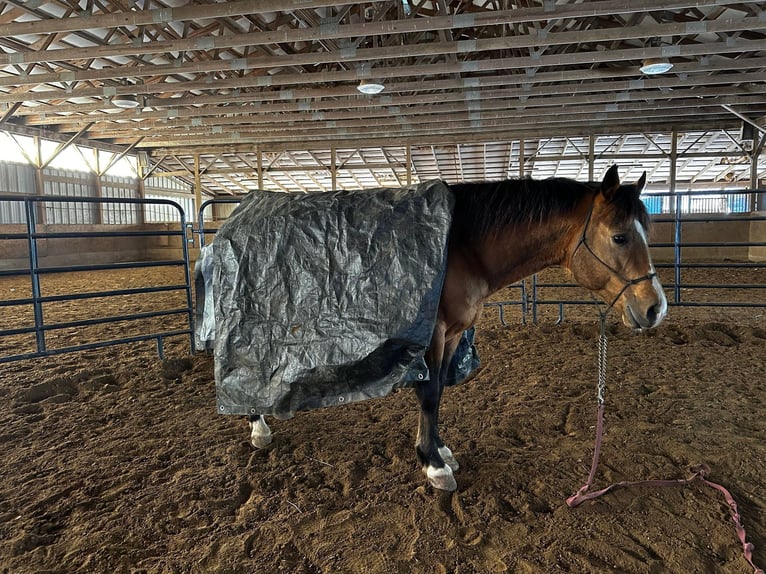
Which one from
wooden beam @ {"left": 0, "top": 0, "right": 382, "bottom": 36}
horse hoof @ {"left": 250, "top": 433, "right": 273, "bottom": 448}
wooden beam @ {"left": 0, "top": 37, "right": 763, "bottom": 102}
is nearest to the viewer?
horse hoof @ {"left": 250, "top": 433, "right": 273, "bottom": 448}

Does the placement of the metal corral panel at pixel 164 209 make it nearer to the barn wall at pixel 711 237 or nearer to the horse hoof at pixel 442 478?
the barn wall at pixel 711 237

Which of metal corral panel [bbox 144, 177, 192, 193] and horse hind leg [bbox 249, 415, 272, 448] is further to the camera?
metal corral panel [bbox 144, 177, 192, 193]

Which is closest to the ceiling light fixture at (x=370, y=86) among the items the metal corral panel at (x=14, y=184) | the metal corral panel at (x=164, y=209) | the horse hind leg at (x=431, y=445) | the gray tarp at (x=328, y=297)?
the gray tarp at (x=328, y=297)

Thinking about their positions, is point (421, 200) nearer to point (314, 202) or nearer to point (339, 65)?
point (314, 202)

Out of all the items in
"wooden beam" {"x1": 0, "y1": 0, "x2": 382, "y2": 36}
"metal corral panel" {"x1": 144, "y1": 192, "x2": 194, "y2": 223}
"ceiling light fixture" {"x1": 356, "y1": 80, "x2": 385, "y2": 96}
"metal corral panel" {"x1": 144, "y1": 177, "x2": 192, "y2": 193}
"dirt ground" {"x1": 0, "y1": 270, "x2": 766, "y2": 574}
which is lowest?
"dirt ground" {"x1": 0, "y1": 270, "x2": 766, "y2": 574}

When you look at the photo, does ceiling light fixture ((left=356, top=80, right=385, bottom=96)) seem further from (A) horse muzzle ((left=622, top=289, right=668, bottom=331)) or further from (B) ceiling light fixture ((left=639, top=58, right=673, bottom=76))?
(A) horse muzzle ((left=622, top=289, right=668, bottom=331))

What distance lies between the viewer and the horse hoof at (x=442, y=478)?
2.21 meters

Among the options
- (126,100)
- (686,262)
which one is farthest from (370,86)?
(686,262)

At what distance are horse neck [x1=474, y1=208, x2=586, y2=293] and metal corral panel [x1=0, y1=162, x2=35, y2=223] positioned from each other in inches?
610

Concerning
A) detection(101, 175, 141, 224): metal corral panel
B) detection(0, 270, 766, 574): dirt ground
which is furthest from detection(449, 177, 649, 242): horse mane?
detection(101, 175, 141, 224): metal corral panel

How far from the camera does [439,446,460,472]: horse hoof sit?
7.90 feet

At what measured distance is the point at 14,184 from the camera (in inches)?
533

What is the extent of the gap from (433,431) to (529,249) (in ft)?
3.35

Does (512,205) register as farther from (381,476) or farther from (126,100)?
(126,100)
